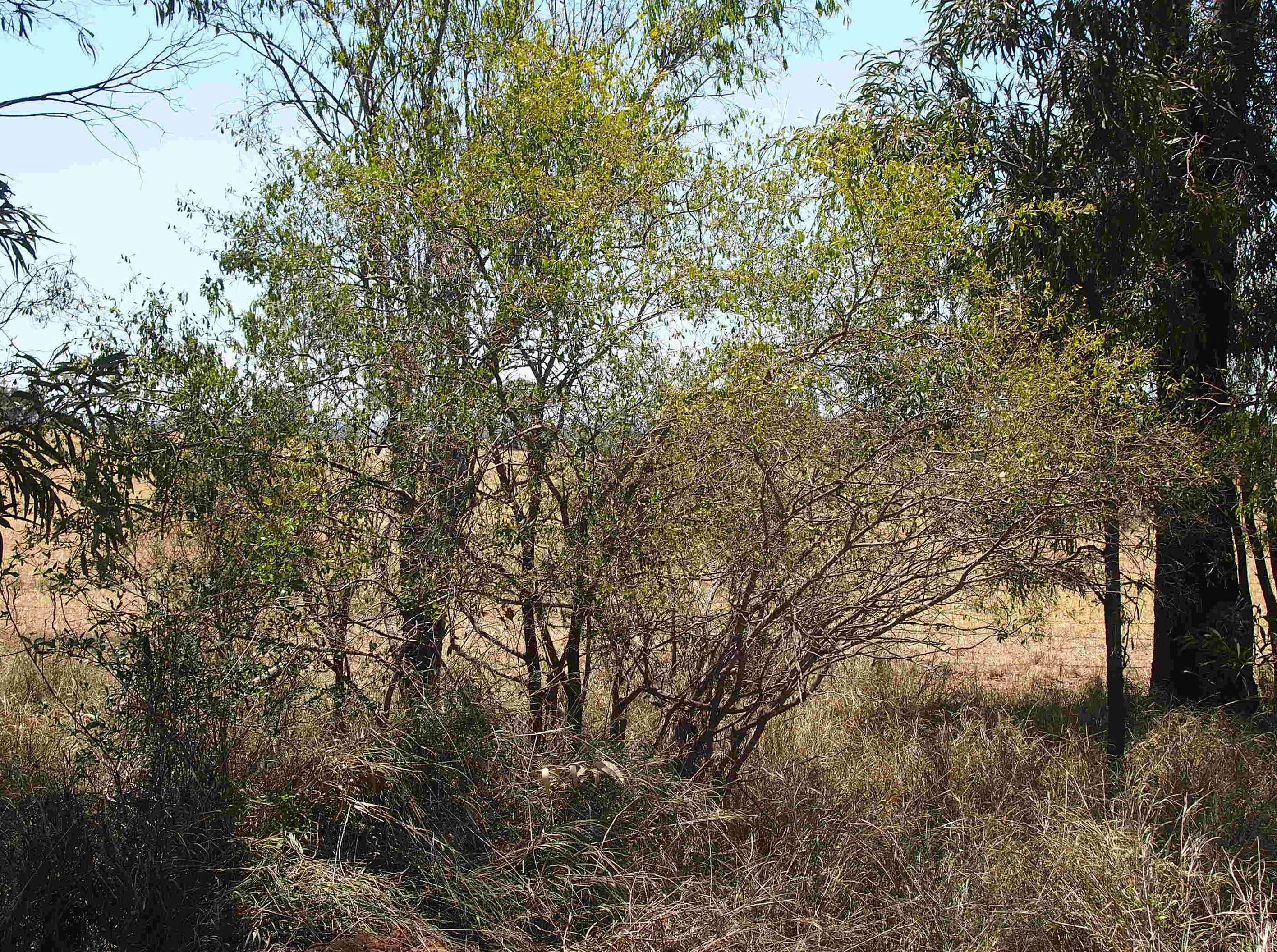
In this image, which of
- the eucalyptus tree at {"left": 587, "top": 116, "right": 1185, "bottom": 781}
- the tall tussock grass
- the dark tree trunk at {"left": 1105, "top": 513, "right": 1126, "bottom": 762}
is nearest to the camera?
the tall tussock grass

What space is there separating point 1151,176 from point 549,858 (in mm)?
6555

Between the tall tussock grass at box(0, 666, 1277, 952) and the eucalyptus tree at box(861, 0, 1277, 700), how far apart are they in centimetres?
298

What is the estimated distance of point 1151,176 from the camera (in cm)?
810

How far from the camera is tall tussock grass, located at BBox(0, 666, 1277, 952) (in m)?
4.51

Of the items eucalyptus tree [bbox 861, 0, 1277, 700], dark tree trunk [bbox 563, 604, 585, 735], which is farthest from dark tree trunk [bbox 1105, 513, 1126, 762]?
dark tree trunk [bbox 563, 604, 585, 735]

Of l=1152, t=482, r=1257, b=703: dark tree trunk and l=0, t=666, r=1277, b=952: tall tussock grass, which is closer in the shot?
l=0, t=666, r=1277, b=952: tall tussock grass

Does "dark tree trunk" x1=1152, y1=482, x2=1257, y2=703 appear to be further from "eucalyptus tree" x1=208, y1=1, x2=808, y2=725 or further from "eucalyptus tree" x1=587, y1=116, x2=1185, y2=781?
"eucalyptus tree" x1=208, y1=1, x2=808, y2=725

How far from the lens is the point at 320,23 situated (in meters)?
8.88

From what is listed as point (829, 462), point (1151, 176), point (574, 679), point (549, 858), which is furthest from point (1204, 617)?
point (549, 858)

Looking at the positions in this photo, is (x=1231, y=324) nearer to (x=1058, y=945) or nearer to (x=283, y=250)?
(x=1058, y=945)

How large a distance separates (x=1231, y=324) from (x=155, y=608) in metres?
8.99

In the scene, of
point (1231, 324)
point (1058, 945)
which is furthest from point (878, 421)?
point (1231, 324)

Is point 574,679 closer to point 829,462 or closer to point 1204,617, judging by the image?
point 829,462

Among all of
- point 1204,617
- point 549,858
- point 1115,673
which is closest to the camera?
point 549,858
